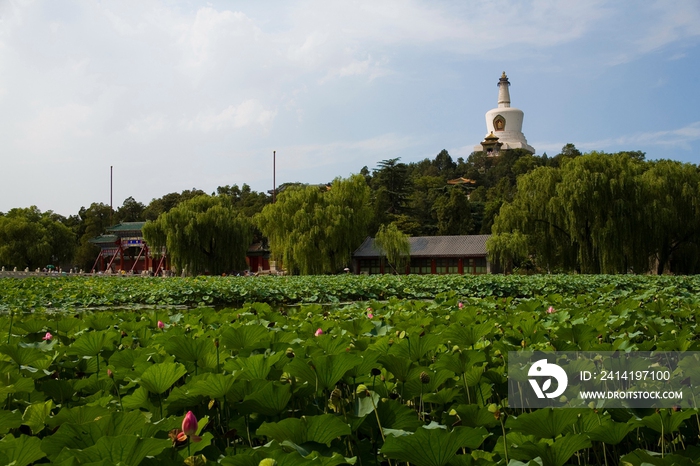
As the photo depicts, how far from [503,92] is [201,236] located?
59118 millimetres

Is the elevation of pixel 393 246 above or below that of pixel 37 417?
above

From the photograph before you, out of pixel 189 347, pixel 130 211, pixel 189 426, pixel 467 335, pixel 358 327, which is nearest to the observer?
pixel 189 426

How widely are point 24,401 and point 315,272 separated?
2422cm

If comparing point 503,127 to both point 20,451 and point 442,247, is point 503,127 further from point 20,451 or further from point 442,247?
point 20,451

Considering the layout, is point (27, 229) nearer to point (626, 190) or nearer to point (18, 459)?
→ point (626, 190)

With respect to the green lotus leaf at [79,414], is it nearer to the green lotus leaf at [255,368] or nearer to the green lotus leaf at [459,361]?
the green lotus leaf at [255,368]

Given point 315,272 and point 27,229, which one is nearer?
point 315,272

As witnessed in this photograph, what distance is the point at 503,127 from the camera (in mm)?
75125

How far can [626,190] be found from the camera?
806 inches

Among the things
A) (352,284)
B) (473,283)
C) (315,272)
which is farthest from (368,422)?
(315,272)

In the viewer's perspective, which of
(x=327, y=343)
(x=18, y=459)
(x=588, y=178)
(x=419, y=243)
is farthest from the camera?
(x=419, y=243)

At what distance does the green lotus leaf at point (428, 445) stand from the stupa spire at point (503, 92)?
3115 inches

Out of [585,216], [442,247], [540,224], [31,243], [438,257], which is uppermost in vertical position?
[31,243]

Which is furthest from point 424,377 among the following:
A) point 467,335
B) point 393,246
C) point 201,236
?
point 393,246
